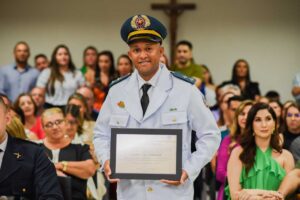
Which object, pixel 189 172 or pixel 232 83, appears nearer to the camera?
pixel 189 172

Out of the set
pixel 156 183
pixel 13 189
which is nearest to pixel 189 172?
pixel 156 183

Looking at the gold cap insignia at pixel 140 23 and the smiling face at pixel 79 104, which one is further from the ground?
the gold cap insignia at pixel 140 23

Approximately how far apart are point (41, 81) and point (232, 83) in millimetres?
2463

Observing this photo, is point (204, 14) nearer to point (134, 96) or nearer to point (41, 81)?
point (41, 81)

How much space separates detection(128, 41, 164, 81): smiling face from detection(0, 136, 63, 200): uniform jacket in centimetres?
72

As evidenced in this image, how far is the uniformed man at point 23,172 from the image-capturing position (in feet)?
11.1

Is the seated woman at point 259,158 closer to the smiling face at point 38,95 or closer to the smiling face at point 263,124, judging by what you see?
the smiling face at point 263,124

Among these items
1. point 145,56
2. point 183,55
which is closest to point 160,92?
point 145,56

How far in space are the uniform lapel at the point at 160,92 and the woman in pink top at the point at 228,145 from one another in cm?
173

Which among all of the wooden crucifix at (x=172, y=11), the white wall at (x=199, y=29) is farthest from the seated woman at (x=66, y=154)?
the white wall at (x=199, y=29)

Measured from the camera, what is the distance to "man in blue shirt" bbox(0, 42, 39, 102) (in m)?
7.98

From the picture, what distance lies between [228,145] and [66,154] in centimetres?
126

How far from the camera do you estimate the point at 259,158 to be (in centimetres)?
447

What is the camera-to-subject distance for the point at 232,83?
28.0ft
